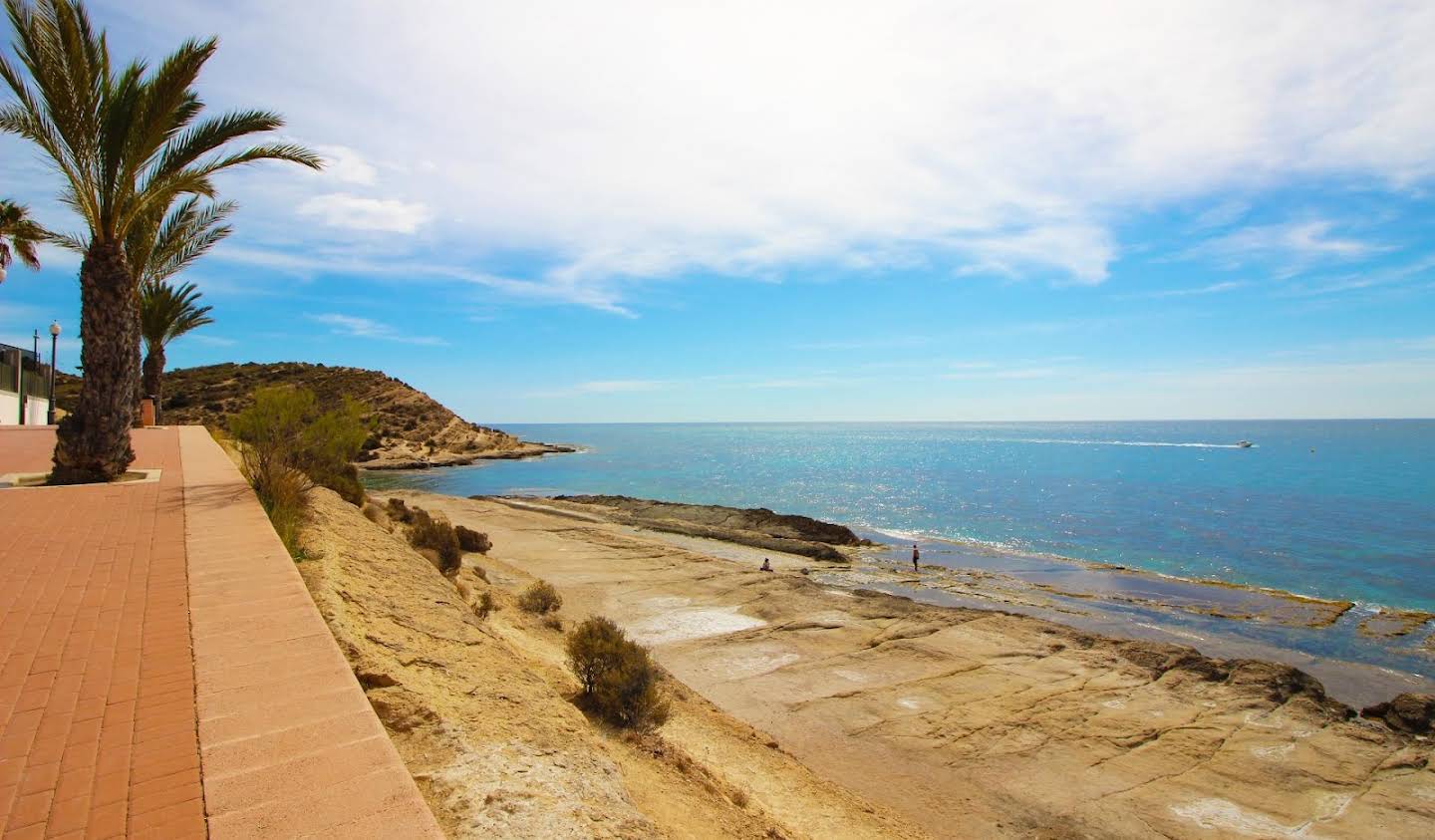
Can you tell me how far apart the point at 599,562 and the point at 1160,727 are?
17.3 m

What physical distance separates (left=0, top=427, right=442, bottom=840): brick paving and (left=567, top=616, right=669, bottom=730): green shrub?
4.11m

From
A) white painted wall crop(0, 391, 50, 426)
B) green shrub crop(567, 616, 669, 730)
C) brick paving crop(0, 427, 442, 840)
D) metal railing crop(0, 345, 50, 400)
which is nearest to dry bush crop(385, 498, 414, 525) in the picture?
green shrub crop(567, 616, 669, 730)

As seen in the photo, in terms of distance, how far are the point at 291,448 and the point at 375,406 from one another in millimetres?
79625

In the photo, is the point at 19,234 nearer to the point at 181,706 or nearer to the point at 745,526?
the point at 181,706

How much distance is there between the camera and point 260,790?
3.02 metres

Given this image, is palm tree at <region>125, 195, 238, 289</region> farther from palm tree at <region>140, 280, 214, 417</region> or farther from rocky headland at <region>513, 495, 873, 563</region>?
rocky headland at <region>513, 495, 873, 563</region>

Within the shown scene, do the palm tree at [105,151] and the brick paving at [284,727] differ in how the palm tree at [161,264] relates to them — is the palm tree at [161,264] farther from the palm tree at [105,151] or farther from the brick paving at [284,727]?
the brick paving at [284,727]

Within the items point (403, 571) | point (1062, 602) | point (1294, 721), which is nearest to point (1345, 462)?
point (1062, 602)

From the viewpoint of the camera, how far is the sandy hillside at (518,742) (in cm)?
443

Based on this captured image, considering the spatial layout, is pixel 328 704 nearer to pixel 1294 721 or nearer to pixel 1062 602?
pixel 1294 721

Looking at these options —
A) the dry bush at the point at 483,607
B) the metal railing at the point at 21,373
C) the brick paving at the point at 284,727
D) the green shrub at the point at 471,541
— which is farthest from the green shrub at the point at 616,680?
the metal railing at the point at 21,373

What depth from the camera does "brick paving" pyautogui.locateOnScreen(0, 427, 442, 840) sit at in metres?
2.91

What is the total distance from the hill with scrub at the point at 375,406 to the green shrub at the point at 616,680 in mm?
61371

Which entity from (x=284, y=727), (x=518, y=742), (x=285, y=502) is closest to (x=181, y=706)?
(x=284, y=727)
